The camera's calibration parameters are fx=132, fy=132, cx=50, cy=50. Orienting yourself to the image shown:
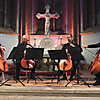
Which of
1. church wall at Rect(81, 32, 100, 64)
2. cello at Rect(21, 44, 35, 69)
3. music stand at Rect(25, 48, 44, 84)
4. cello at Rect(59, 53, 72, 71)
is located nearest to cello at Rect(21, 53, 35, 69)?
cello at Rect(21, 44, 35, 69)

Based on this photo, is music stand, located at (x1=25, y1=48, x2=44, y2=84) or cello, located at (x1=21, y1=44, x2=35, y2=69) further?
cello, located at (x1=21, y1=44, x2=35, y2=69)

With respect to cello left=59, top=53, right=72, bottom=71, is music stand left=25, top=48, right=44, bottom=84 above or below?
above

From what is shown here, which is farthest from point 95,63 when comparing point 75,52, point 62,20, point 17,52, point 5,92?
point 62,20

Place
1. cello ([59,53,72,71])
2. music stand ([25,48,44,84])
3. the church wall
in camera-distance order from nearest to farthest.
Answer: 1. music stand ([25,48,44,84])
2. cello ([59,53,72,71])
3. the church wall

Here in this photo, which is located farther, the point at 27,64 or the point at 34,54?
the point at 27,64

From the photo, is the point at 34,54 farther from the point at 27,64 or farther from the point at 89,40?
the point at 89,40

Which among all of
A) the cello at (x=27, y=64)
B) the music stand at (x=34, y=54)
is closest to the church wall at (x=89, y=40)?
the cello at (x=27, y=64)

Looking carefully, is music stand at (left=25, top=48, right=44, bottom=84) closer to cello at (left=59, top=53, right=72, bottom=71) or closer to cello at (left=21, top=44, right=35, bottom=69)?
cello at (left=21, top=44, right=35, bottom=69)

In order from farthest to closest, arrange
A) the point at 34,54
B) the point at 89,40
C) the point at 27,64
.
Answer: the point at 89,40
the point at 27,64
the point at 34,54

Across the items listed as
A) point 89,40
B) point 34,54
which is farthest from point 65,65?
point 89,40

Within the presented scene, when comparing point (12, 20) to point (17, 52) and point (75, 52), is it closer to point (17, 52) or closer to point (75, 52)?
point (17, 52)

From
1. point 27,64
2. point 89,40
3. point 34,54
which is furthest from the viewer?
point 89,40

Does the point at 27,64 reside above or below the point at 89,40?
below

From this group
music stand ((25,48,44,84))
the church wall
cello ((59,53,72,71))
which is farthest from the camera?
the church wall
